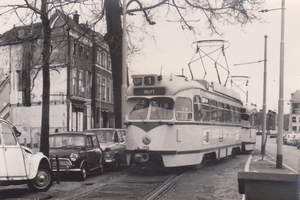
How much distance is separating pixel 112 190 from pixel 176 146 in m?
3.77

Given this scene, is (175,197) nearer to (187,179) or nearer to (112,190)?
(112,190)

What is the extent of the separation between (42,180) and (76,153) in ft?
6.94

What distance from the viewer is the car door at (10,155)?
415 inches

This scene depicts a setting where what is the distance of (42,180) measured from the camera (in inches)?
467

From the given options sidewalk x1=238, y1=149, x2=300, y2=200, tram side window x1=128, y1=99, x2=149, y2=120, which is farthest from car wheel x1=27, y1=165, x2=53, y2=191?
sidewalk x1=238, y1=149, x2=300, y2=200

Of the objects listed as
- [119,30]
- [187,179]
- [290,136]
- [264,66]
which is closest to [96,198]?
[187,179]

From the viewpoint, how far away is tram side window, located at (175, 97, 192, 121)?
15469 mm

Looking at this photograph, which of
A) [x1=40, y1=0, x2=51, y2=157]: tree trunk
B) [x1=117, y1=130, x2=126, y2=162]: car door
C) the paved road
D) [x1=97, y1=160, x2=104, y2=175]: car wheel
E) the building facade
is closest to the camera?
[x1=40, y1=0, x2=51, y2=157]: tree trunk

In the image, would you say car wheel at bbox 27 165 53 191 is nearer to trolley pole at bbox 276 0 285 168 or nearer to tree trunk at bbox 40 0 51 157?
tree trunk at bbox 40 0 51 157

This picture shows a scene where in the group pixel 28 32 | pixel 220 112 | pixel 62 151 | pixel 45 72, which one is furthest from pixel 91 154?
pixel 28 32

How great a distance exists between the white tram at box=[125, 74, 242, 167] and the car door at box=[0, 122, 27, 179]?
4793 millimetres

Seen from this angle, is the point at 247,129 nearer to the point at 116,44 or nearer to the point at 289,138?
the point at 116,44

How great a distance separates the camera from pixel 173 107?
15359 mm

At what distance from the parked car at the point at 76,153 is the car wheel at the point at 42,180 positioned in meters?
1.12
